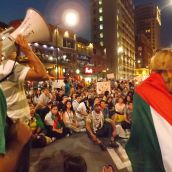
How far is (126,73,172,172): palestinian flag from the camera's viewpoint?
2047 mm

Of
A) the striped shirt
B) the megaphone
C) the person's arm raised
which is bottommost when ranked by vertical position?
the striped shirt

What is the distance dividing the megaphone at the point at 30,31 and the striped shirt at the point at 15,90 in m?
0.23

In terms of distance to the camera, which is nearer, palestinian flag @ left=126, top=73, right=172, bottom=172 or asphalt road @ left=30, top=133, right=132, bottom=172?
palestinian flag @ left=126, top=73, right=172, bottom=172

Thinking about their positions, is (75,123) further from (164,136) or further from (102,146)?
(164,136)

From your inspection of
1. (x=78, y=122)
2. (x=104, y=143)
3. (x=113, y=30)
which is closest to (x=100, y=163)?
(x=104, y=143)

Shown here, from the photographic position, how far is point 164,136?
2.08m

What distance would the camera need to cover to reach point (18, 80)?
2.76 meters

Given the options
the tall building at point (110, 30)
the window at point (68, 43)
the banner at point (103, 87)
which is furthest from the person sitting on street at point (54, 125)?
the tall building at point (110, 30)

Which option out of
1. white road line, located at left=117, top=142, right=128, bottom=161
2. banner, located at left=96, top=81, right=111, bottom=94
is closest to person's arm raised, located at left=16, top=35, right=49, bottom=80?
white road line, located at left=117, top=142, right=128, bottom=161

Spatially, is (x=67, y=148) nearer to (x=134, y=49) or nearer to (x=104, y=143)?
(x=104, y=143)

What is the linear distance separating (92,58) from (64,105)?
72616 millimetres

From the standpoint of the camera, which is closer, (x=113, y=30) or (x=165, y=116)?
(x=165, y=116)

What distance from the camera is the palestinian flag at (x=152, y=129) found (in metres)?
2.05

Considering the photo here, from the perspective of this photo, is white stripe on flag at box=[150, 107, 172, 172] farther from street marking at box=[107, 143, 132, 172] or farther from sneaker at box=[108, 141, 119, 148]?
sneaker at box=[108, 141, 119, 148]
